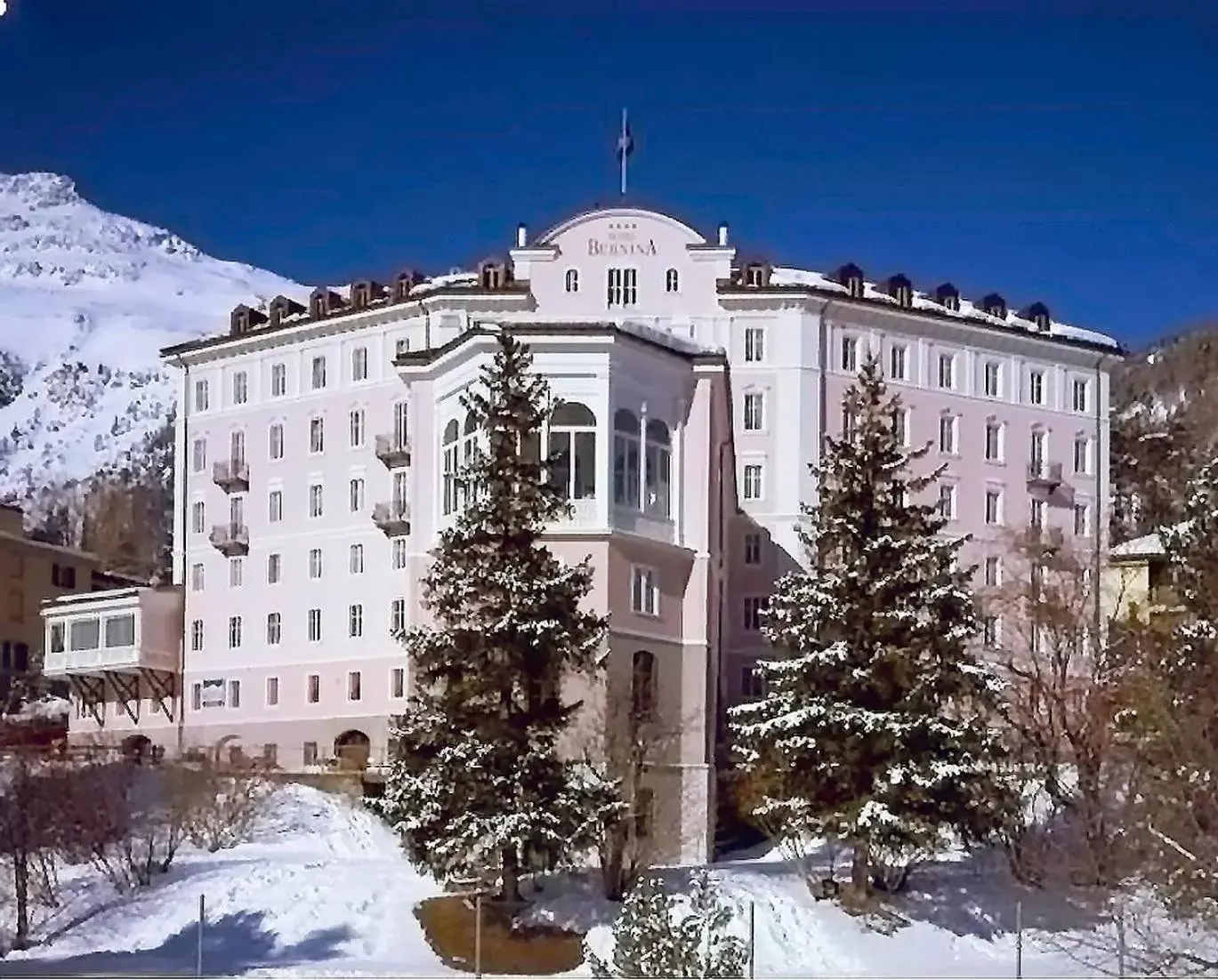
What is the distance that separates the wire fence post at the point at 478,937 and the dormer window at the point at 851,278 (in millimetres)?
23875

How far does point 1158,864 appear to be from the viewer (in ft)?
51.0

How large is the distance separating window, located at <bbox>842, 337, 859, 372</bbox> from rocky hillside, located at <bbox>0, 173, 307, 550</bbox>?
22.8 meters

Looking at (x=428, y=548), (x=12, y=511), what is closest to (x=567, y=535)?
(x=428, y=548)

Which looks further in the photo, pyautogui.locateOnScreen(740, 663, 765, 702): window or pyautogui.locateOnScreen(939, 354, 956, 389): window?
pyautogui.locateOnScreen(939, 354, 956, 389): window

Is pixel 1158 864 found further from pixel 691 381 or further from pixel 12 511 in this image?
pixel 12 511

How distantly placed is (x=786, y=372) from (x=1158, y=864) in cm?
2403

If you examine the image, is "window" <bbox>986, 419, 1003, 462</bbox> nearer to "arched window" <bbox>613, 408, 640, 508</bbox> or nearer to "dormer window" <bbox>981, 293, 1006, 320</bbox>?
"dormer window" <bbox>981, 293, 1006, 320</bbox>

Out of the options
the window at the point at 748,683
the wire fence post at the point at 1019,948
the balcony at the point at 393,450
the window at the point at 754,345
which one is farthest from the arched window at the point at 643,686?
the window at the point at 754,345

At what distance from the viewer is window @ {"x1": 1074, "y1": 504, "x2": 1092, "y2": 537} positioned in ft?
139

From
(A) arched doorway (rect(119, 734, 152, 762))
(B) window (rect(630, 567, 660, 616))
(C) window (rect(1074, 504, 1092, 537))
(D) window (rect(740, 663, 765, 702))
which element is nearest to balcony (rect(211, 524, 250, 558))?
(A) arched doorway (rect(119, 734, 152, 762))

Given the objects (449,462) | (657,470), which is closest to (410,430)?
(449,462)

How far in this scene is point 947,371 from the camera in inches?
1630

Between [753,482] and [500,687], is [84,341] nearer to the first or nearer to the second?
[753,482]

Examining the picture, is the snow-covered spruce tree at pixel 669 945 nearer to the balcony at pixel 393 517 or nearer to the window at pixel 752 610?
the window at pixel 752 610
